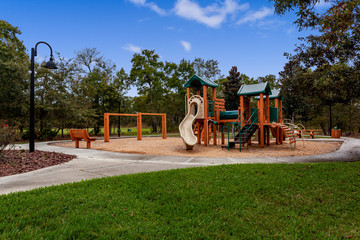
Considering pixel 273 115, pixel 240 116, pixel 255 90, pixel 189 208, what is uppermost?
pixel 255 90

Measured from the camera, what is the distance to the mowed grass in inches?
102

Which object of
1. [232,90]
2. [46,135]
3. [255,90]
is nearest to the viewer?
[255,90]

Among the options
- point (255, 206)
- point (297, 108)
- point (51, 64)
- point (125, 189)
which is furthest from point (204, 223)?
point (297, 108)

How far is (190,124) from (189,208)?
8.61m

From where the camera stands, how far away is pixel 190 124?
11.8 meters

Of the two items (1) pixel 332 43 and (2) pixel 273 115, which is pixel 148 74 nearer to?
(2) pixel 273 115

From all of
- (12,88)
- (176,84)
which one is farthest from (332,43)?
(176,84)

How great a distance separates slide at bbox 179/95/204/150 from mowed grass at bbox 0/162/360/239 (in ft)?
18.6

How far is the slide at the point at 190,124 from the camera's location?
10.5 m

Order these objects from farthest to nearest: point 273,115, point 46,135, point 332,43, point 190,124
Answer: point 46,135, point 273,115, point 190,124, point 332,43

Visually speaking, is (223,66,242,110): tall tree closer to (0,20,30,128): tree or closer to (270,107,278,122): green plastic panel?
(270,107,278,122): green plastic panel

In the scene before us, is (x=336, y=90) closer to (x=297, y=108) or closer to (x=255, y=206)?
(x=255, y=206)

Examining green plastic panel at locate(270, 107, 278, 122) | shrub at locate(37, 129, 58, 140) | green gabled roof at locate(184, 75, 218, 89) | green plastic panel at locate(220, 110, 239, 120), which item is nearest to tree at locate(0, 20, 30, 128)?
shrub at locate(37, 129, 58, 140)

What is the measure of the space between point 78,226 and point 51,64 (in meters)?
8.27
